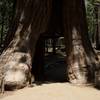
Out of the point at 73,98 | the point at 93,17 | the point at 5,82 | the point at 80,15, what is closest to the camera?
the point at 73,98

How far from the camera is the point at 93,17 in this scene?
2758 centimetres

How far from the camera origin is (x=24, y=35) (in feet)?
34.3

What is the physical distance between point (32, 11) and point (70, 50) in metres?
1.55

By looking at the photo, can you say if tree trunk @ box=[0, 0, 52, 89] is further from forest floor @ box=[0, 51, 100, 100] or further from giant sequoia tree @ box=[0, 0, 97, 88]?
forest floor @ box=[0, 51, 100, 100]

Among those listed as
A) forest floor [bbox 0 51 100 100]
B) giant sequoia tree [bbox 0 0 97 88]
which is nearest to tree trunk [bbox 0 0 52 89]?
giant sequoia tree [bbox 0 0 97 88]

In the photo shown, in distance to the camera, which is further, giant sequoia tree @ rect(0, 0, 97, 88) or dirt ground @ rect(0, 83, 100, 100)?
giant sequoia tree @ rect(0, 0, 97, 88)

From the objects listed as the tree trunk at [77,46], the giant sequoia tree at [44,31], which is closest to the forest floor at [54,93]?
the tree trunk at [77,46]

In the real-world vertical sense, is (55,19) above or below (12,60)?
above

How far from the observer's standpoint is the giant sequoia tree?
10203 mm

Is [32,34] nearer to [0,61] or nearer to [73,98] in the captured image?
[0,61]

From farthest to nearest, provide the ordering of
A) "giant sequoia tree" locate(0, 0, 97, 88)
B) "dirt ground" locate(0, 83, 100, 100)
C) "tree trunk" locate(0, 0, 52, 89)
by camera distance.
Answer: "giant sequoia tree" locate(0, 0, 97, 88), "tree trunk" locate(0, 0, 52, 89), "dirt ground" locate(0, 83, 100, 100)

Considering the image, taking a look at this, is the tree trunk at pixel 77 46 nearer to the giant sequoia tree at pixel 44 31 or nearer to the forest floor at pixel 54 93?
the giant sequoia tree at pixel 44 31

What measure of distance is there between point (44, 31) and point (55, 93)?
253 centimetres

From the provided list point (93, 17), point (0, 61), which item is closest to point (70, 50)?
point (0, 61)
